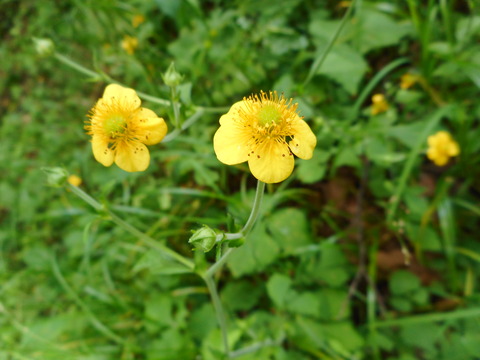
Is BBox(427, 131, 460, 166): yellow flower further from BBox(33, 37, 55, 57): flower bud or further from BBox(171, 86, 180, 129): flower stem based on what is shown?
BBox(33, 37, 55, 57): flower bud

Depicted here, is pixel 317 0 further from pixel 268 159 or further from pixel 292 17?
pixel 268 159

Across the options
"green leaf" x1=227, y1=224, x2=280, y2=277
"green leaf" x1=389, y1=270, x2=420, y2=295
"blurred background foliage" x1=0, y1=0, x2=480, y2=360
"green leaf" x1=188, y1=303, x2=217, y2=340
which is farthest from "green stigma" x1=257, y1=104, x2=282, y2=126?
"green leaf" x1=389, y1=270, x2=420, y2=295

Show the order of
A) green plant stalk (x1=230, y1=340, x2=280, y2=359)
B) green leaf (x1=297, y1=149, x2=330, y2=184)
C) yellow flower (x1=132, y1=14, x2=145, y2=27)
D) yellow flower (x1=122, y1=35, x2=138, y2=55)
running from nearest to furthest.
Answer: green plant stalk (x1=230, y1=340, x2=280, y2=359) → green leaf (x1=297, y1=149, x2=330, y2=184) → yellow flower (x1=122, y1=35, x2=138, y2=55) → yellow flower (x1=132, y1=14, x2=145, y2=27)

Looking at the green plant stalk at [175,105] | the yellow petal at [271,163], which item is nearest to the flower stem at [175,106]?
the green plant stalk at [175,105]

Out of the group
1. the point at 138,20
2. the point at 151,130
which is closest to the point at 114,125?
the point at 151,130

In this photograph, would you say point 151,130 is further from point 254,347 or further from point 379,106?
point 379,106

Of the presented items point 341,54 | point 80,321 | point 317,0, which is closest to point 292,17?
point 317,0
